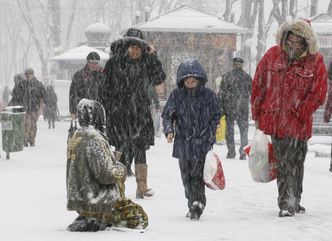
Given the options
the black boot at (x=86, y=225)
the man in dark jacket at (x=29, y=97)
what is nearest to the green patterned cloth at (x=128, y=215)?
the black boot at (x=86, y=225)

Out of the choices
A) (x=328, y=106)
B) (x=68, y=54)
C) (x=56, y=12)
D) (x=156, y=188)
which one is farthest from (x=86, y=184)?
(x=56, y=12)

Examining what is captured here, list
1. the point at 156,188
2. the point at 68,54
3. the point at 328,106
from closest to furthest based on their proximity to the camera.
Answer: the point at 156,188, the point at 328,106, the point at 68,54

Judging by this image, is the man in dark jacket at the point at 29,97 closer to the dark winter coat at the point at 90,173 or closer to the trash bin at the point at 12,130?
the trash bin at the point at 12,130

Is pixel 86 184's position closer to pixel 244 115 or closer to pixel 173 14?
pixel 244 115

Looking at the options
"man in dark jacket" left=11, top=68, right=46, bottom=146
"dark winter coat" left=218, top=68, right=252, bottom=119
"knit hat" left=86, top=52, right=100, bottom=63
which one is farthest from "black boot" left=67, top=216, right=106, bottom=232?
"man in dark jacket" left=11, top=68, right=46, bottom=146

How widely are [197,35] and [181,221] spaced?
23.9 meters

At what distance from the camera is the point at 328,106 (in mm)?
13273

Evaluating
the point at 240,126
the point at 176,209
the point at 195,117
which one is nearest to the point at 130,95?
the point at 176,209

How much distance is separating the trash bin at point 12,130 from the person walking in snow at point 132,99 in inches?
258

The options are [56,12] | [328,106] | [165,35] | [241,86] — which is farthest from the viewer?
[56,12]

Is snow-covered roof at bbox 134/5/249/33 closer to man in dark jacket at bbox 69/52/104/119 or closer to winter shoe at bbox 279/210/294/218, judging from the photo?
man in dark jacket at bbox 69/52/104/119

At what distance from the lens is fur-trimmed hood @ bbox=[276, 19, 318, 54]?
9.16 meters

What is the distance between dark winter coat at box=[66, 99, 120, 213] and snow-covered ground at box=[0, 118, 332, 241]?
256 millimetres

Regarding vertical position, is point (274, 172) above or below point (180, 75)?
below
